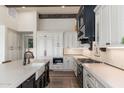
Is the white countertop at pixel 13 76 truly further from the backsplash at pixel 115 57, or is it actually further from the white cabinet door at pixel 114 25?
the backsplash at pixel 115 57

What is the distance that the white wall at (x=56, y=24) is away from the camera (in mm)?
10695

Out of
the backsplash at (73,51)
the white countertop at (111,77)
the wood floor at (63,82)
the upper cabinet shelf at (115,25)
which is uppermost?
the upper cabinet shelf at (115,25)

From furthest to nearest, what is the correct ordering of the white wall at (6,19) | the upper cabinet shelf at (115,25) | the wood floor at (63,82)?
1. the white wall at (6,19)
2. the wood floor at (63,82)
3. the upper cabinet shelf at (115,25)

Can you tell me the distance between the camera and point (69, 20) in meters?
10.7

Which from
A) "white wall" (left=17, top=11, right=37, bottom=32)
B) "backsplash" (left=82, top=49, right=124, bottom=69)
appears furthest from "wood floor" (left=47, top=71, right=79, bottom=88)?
"white wall" (left=17, top=11, right=37, bottom=32)

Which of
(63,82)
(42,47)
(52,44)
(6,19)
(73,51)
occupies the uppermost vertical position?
(6,19)

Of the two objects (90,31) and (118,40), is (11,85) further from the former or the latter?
(90,31)

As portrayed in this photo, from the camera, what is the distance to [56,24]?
35.3 ft

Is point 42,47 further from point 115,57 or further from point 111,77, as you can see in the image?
point 111,77

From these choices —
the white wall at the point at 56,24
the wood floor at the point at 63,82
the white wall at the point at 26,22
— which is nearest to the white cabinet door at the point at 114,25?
the wood floor at the point at 63,82

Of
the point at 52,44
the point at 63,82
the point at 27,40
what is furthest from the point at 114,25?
the point at 27,40

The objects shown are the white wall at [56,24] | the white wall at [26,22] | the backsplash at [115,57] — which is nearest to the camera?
the backsplash at [115,57]

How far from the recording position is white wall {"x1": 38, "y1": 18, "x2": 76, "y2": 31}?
35.1 feet
